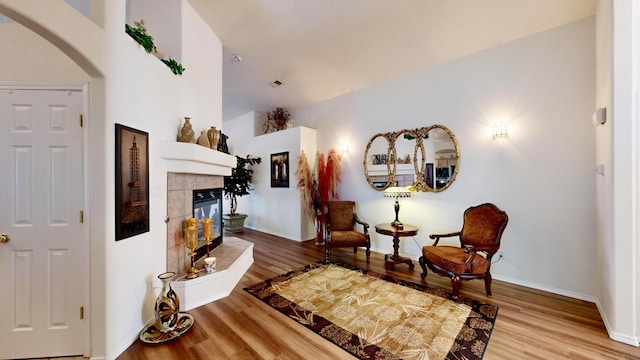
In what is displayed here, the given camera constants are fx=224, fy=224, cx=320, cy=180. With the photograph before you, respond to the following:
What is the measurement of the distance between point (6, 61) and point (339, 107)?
4364 mm

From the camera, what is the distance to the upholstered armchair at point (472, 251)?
256 centimetres

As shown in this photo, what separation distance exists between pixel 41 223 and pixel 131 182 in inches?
26.1

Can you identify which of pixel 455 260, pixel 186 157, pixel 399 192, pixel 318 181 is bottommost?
pixel 455 260

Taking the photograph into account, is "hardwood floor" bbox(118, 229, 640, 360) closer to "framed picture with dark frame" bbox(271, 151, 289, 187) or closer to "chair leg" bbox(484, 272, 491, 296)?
"chair leg" bbox(484, 272, 491, 296)

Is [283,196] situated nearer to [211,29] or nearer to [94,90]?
[211,29]

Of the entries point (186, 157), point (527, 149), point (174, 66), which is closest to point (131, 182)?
point (186, 157)

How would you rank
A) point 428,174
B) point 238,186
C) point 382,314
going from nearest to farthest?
point 382,314
point 428,174
point 238,186

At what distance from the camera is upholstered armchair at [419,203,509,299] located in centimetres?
256

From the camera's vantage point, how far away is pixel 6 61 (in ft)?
5.75

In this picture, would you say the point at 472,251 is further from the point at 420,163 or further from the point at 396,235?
the point at 420,163

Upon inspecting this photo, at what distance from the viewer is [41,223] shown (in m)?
1.75

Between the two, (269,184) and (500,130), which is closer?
(500,130)

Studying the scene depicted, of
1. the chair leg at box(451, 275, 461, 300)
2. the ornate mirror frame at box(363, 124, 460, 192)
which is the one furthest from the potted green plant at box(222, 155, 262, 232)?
the chair leg at box(451, 275, 461, 300)

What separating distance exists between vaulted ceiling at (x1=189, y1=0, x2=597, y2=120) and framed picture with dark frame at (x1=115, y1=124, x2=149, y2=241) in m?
2.00
